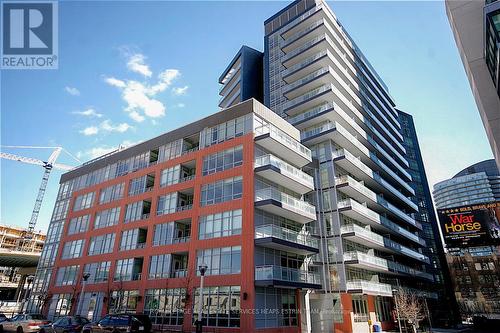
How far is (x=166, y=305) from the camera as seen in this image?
3119 cm

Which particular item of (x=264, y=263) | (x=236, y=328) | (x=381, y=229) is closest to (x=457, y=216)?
(x=381, y=229)

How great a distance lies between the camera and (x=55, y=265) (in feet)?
150

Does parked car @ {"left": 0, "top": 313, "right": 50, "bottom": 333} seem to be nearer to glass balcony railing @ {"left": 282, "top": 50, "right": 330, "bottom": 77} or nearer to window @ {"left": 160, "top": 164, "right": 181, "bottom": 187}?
window @ {"left": 160, "top": 164, "right": 181, "bottom": 187}

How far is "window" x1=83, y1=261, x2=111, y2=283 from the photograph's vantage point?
127 feet

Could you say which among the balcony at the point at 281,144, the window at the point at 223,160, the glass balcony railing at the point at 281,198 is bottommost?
the glass balcony railing at the point at 281,198

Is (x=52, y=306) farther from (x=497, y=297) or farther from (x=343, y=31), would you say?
(x=497, y=297)

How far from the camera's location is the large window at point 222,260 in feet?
93.3

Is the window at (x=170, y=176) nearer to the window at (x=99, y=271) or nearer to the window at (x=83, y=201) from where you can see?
the window at (x=99, y=271)

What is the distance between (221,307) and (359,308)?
1947 cm

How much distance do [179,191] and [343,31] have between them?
45.4 metres

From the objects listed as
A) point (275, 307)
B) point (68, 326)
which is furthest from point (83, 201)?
point (275, 307)

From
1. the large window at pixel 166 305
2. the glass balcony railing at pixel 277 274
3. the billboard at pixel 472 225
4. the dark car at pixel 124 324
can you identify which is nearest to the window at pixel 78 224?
the large window at pixel 166 305

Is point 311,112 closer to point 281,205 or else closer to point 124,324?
point 281,205

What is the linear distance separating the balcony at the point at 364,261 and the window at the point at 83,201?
36.4 meters
